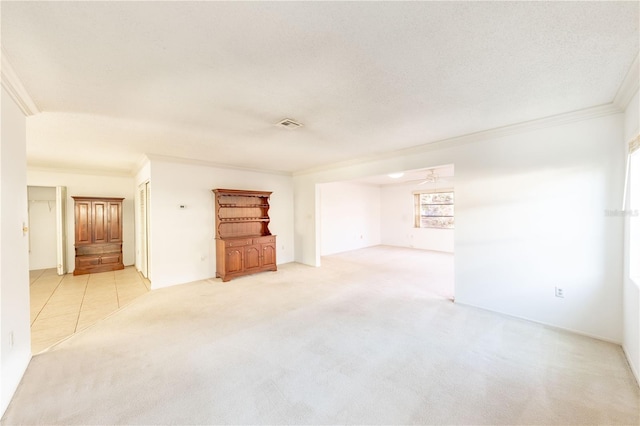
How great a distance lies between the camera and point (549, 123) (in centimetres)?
299

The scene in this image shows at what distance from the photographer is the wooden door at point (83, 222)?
5750 millimetres

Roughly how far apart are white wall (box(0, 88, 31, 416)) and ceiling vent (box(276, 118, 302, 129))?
7.44ft

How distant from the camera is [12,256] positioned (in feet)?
6.78

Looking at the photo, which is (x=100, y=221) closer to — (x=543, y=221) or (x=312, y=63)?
(x=312, y=63)

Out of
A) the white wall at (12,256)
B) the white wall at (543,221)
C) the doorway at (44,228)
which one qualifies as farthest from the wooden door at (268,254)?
the doorway at (44,228)

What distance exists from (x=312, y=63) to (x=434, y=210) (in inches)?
318

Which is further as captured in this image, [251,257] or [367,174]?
[251,257]

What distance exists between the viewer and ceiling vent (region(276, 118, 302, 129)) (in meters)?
2.97

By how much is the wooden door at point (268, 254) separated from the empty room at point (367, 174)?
31.4 inches

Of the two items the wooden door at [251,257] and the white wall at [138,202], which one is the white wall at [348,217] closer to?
the wooden door at [251,257]

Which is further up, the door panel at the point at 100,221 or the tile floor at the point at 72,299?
the door panel at the point at 100,221

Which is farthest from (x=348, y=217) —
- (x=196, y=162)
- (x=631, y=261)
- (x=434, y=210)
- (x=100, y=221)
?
(x=100, y=221)

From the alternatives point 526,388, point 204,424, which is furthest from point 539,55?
point 204,424

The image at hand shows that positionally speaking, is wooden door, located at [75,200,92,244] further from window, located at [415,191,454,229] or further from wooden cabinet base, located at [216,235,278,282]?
window, located at [415,191,454,229]
